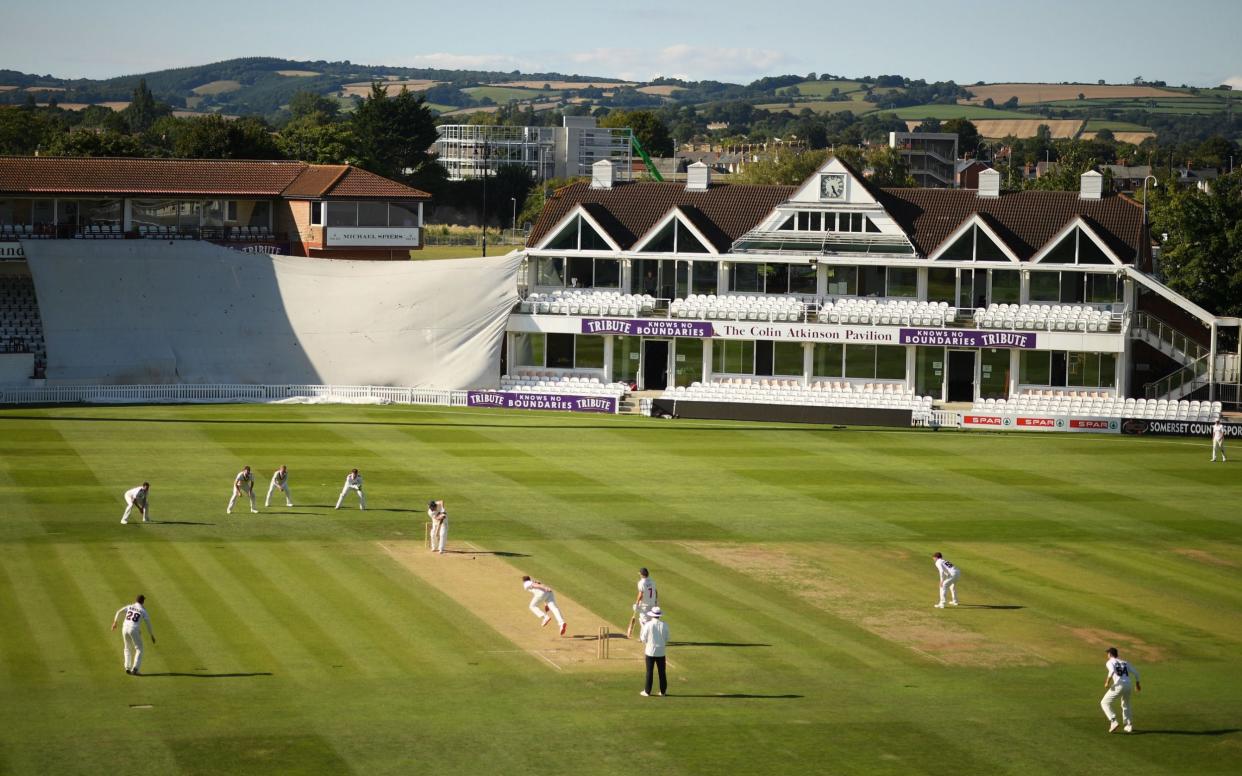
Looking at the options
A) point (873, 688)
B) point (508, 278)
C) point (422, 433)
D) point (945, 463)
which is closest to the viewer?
point (873, 688)

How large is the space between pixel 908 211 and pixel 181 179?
31065 millimetres

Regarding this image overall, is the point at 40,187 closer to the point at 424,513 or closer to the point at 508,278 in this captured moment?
the point at 508,278

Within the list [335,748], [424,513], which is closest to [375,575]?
[424,513]

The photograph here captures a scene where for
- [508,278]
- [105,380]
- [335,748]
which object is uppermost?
[508,278]

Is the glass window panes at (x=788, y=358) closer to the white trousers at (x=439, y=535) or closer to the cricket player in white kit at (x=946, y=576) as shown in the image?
the white trousers at (x=439, y=535)

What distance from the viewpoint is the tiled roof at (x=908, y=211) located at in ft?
207

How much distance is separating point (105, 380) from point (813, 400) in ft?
86.1

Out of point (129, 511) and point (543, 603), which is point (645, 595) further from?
point (129, 511)

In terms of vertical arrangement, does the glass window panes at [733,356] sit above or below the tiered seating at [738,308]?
below

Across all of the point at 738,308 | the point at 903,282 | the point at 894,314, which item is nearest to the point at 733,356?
the point at 738,308

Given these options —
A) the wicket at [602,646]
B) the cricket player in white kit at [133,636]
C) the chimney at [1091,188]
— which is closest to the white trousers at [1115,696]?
the wicket at [602,646]

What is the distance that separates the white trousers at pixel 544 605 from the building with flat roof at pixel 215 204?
42.2 meters

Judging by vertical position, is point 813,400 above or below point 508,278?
below

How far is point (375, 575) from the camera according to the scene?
3241cm
